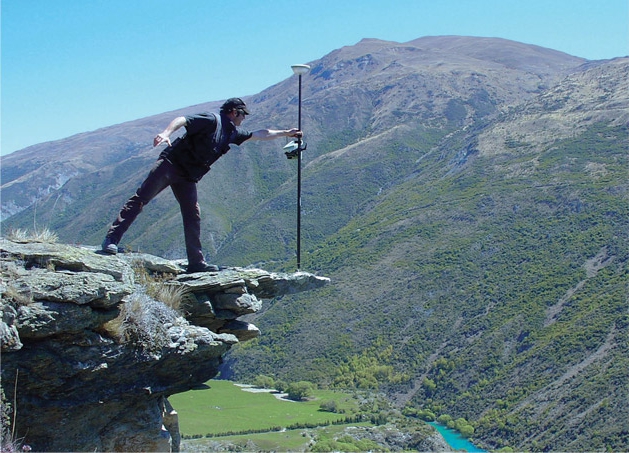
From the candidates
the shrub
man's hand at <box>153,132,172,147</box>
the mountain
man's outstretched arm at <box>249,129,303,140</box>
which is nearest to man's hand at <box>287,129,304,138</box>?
man's outstretched arm at <box>249,129,303,140</box>

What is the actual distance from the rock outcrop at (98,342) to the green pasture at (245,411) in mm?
62354

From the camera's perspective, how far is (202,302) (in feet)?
32.2

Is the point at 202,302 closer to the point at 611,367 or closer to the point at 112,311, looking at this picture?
the point at 112,311

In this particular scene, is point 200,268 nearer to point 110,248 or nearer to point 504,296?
point 110,248

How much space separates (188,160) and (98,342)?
111 inches

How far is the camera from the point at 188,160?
9.66 metres

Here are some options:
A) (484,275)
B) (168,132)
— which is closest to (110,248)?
(168,132)

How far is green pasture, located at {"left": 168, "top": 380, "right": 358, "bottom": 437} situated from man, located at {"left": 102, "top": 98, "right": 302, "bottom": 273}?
62561mm

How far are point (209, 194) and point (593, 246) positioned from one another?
96.5m

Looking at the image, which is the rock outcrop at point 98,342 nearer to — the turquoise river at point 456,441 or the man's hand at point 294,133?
the man's hand at point 294,133

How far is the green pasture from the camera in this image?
77.6m

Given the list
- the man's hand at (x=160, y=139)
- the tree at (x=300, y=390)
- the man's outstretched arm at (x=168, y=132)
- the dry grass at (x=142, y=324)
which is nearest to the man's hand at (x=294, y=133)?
the man's outstretched arm at (x=168, y=132)

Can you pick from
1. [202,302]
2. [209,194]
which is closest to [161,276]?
[202,302]

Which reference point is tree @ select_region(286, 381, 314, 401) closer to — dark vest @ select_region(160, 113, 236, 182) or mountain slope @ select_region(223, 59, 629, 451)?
mountain slope @ select_region(223, 59, 629, 451)
